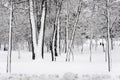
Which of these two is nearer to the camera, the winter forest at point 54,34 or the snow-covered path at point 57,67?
the winter forest at point 54,34

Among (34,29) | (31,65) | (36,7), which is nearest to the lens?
(31,65)

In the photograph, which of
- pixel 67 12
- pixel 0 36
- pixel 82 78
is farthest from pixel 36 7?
pixel 0 36

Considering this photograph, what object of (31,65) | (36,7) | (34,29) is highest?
(36,7)

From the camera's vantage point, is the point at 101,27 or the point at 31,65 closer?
the point at 31,65

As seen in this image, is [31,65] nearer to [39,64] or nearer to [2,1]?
[39,64]

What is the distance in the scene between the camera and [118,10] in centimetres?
2534

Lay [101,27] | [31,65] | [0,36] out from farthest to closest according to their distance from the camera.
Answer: [0,36], [101,27], [31,65]

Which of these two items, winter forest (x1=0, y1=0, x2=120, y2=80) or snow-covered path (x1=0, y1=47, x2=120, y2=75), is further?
snow-covered path (x1=0, y1=47, x2=120, y2=75)

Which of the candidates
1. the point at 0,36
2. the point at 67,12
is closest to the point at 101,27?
the point at 67,12

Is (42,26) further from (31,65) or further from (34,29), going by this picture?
(31,65)

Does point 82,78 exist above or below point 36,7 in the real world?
below

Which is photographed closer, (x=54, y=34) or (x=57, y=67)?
(x=57, y=67)

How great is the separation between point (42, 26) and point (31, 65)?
10.6ft

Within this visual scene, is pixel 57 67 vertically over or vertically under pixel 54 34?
under
